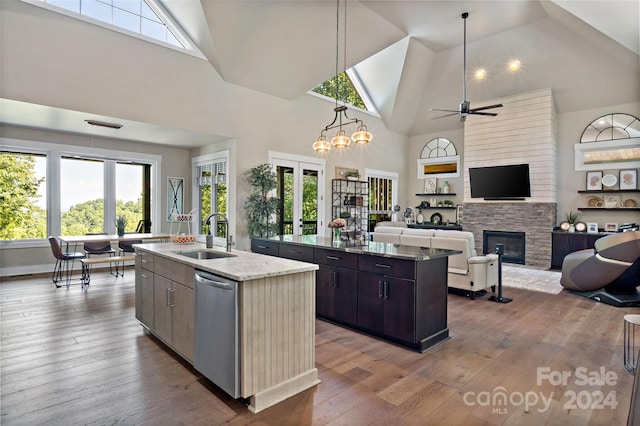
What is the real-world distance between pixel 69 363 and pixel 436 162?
32.9 feet

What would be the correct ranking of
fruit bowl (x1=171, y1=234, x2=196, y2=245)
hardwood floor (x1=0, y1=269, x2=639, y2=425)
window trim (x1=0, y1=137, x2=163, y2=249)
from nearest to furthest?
hardwood floor (x1=0, y1=269, x2=639, y2=425) < fruit bowl (x1=171, y1=234, x2=196, y2=245) < window trim (x1=0, y1=137, x2=163, y2=249)

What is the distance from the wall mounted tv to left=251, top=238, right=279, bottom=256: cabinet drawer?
611cm

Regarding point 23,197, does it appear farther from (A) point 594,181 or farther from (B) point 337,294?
(A) point 594,181

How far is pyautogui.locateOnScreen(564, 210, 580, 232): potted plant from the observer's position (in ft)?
25.0

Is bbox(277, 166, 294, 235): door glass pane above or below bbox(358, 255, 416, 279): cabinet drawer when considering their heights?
above

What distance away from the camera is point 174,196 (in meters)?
8.30

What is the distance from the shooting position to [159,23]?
19.5 feet

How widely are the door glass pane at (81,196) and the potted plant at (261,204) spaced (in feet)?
10.9

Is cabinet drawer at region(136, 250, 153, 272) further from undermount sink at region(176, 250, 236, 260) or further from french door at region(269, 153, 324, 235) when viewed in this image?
french door at region(269, 153, 324, 235)

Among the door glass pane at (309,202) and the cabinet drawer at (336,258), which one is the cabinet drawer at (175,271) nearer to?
the cabinet drawer at (336,258)

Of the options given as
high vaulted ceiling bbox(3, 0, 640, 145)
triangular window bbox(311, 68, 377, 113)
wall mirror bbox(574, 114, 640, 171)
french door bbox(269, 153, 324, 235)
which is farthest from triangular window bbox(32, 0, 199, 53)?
wall mirror bbox(574, 114, 640, 171)

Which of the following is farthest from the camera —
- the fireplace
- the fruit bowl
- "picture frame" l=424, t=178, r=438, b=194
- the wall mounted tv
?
"picture frame" l=424, t=178, r=438, b=194

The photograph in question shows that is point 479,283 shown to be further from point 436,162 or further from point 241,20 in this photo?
point 436,162

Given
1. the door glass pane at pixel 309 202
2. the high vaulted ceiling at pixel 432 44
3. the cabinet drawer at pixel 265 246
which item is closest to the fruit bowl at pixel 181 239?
the cabinet drawer at pixel 265 246
